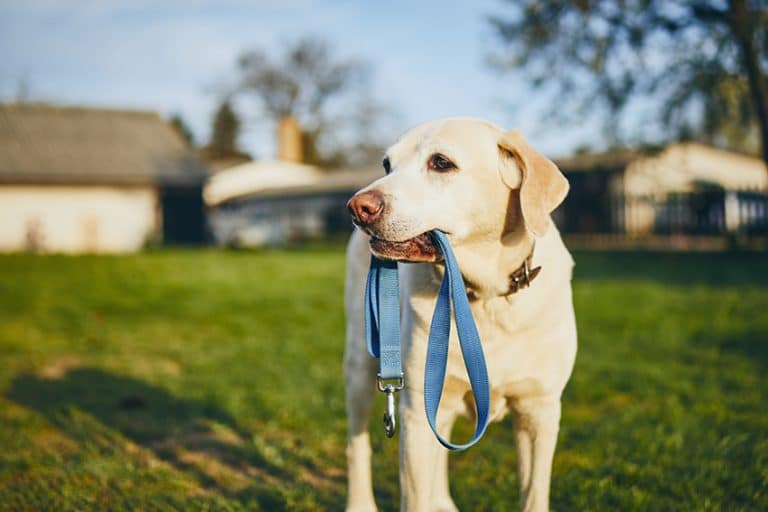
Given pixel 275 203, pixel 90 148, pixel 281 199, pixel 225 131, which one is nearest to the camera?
pixel 90 148

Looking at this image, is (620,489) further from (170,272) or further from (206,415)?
(170,272)

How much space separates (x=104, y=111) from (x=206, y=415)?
33.8 meters

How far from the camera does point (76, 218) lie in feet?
95.7

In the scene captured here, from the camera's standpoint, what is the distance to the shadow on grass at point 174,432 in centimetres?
359

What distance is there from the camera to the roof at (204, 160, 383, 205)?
3588 centimetres

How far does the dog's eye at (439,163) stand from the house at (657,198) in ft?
54.7

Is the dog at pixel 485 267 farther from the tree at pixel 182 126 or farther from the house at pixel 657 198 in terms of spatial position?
the tree at pixel 182 126

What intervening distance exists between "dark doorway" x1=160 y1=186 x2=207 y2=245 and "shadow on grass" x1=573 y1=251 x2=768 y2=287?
20001 mm


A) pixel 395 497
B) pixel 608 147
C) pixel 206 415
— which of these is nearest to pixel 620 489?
pixel 395 497

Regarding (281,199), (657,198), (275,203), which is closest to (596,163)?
(657,198)

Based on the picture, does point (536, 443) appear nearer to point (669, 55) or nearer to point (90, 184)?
point (669, 55)

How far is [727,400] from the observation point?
193 inches

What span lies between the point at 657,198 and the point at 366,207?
2073 centimetres

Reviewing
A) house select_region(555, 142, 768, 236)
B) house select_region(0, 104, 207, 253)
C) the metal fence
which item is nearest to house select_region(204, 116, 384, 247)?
house select_region(0, 104, 207, 253)
